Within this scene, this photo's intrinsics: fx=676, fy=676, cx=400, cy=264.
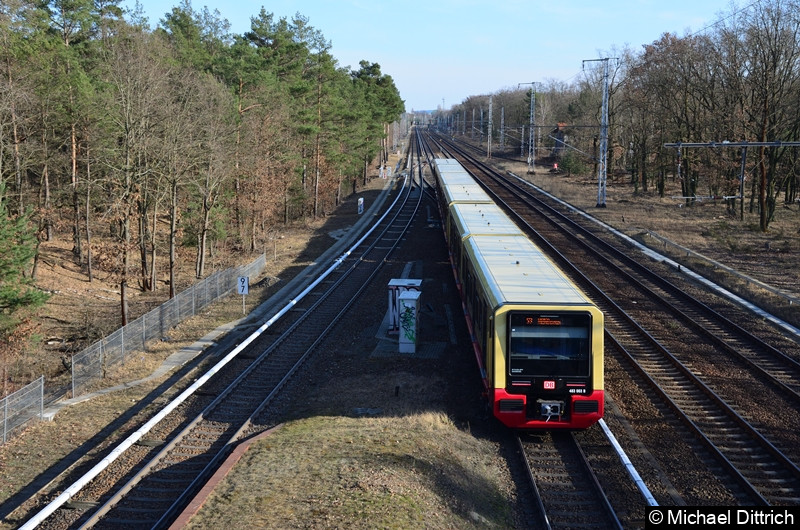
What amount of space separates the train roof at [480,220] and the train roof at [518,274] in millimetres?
1594

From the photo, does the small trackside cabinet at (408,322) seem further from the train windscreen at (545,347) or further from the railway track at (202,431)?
the train windscreen at (545,347)

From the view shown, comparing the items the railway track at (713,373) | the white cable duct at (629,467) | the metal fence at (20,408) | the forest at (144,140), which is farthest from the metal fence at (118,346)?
the railway track at (713,373)

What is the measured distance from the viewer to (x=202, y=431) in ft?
44.6

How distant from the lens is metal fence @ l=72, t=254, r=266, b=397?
16781 millimetres

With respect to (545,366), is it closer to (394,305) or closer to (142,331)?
(394,305)

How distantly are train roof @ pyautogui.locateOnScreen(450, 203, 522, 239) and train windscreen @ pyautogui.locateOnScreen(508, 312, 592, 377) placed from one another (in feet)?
25.2

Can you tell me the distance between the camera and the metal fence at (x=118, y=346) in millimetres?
13716

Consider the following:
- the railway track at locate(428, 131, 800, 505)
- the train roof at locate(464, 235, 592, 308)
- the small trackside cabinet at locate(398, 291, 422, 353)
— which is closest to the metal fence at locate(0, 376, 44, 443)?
the small trackside cabinet at locate(398, 291, 422, 353)

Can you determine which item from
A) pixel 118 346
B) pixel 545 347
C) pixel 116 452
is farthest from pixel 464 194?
pixel 116 452

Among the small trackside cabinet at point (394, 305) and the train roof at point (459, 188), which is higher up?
the train roof at point (459, 188)

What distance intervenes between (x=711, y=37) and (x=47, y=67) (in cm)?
4031

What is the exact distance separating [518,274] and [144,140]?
55.2ft

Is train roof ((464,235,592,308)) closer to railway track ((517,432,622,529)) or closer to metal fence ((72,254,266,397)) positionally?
railway track ((517,432,622,529))

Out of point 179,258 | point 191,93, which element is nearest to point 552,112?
point 179,258
